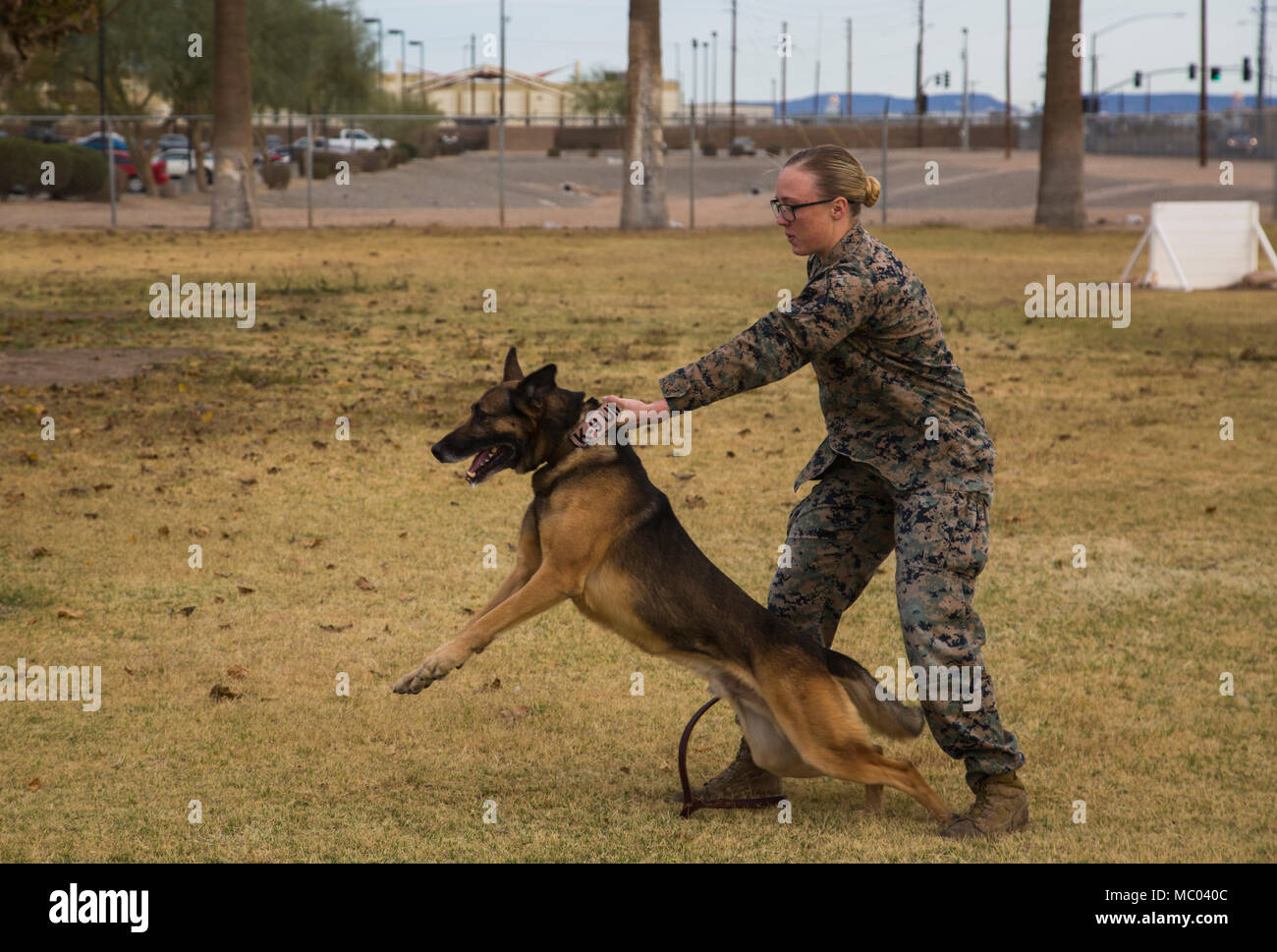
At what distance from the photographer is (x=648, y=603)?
4535 mm

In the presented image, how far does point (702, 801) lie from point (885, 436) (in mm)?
1432

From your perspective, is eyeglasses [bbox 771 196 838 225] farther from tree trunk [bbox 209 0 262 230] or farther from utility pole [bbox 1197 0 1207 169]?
utility pole [bbox 1197 0 1207 169]

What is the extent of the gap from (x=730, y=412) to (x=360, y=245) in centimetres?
1659

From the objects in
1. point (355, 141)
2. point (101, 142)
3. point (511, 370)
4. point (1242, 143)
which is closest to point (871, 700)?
point (511, 370)

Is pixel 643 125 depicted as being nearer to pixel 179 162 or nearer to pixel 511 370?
pixel 511 370

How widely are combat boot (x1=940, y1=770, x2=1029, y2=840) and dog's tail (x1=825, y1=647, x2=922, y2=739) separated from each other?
358mm

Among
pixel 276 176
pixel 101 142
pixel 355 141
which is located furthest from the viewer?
pixel 355 141

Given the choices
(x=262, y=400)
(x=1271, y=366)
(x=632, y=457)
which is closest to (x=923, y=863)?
(x=632, y=457)

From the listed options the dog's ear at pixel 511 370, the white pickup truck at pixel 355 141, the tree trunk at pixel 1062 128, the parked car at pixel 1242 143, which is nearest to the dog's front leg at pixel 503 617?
the dog's ear at pixel 511 370

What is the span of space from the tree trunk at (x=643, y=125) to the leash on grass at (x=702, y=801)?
2777 centimetres

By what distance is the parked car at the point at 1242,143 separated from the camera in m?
60.5

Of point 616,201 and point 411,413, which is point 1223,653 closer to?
point 411,413

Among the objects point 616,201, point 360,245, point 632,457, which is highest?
point 616,201
